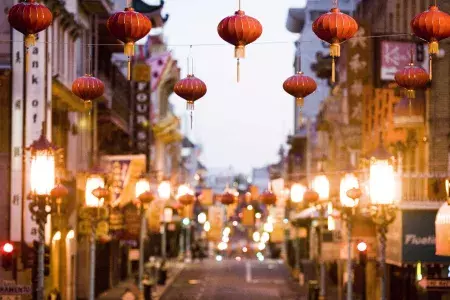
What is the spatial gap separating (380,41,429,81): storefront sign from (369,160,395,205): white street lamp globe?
6.70m

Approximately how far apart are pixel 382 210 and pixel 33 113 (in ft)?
39.0

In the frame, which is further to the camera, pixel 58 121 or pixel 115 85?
pixel 115 85

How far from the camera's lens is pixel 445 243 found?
2708 centimetres

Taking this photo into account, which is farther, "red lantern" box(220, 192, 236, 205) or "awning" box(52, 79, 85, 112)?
"red lantern" box(220, 192, 236, 205)

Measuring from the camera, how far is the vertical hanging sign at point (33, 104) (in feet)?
127

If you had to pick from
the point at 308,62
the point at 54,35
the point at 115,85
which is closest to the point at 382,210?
the point at 54,35

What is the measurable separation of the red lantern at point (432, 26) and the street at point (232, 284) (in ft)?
123

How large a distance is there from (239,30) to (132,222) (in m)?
35.2

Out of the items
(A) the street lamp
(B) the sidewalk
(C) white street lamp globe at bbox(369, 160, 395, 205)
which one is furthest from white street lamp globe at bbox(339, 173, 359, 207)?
(A) the street lamp

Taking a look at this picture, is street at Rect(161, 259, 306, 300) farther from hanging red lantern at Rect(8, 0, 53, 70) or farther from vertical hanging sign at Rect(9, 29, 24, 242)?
hanging red lantern at Rect(8, 0, 53, 70)

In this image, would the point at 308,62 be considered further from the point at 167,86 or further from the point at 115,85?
the point at 115,85

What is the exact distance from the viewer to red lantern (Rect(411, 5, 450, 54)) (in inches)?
779

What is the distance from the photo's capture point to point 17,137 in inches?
1534

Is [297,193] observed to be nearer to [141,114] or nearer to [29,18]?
[141,114]
